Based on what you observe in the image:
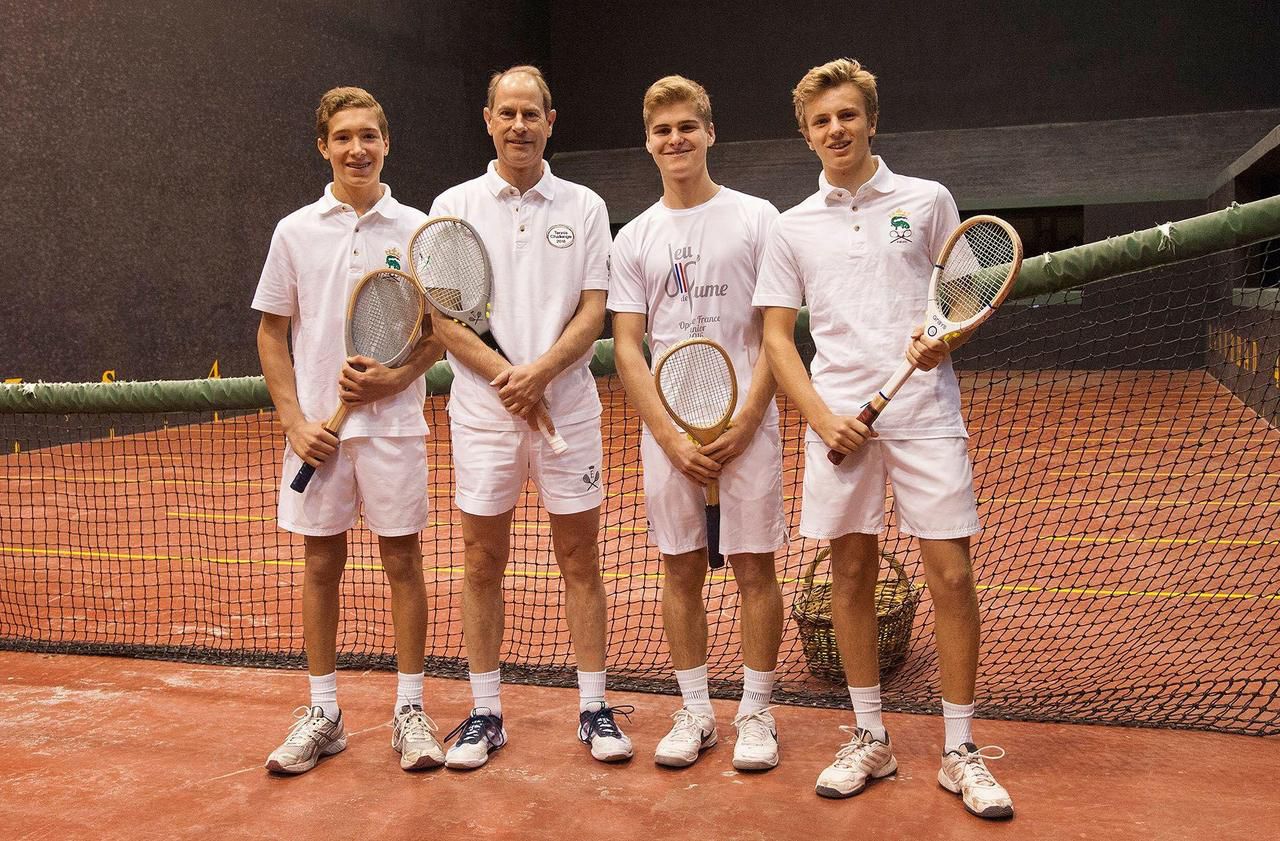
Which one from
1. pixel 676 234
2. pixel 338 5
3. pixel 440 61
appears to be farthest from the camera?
pixel 440 61

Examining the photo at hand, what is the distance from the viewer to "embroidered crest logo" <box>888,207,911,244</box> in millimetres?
2896

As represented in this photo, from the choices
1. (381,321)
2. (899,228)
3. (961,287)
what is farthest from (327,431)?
(961,287)

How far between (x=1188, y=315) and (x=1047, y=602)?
43.2ft

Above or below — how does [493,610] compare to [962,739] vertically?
above

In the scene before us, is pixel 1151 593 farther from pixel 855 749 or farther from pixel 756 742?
pixel 756 742

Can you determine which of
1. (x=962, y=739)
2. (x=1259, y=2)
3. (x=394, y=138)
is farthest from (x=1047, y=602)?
(x=1259, y=2)

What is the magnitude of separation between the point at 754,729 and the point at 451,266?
1.62 meters

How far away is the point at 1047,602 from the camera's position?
4992 millimetres

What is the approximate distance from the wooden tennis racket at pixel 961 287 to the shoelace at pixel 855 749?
820mm

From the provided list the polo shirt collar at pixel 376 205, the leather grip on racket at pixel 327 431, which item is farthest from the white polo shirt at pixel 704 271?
the leather grip on racket at pixel 327 431

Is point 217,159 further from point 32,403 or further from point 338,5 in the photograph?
point 32,403

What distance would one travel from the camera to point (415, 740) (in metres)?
3.19

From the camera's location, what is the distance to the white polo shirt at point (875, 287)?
289cm

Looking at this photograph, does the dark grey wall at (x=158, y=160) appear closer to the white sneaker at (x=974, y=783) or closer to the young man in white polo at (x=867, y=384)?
the young man in white polo at (x=867, y=384)
